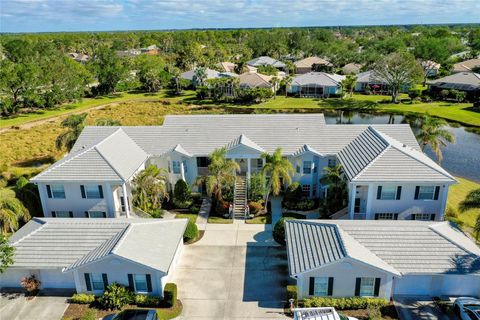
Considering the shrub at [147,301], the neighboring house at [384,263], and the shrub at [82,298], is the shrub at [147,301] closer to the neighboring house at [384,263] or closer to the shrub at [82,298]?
the shrub at [82,298]

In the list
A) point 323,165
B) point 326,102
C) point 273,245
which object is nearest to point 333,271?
point 273,245

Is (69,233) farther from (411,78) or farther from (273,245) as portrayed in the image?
(411,78)

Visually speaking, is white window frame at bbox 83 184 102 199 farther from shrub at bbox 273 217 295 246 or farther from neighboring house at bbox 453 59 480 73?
neighboring house at bbox 453 59 480 73

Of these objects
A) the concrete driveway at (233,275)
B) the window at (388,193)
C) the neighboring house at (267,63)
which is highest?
the neighboring house at (267,63)

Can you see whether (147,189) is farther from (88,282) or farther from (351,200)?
(351,200)

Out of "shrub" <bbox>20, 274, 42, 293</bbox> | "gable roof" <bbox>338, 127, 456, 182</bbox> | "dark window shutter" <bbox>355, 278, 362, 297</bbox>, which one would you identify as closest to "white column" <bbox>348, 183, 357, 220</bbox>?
"gable roof" <bbox>338, 127, 456, 182</bbox>

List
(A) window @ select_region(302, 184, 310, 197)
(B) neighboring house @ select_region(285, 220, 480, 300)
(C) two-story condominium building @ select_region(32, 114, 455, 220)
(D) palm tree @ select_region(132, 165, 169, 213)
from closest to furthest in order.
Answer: (B) neighboring house @ select_region(285, 220, 480, 300)
(C) two-story condominium building @ select_region(32, 114, 455, 220)
(D) palm tree @ select_region(132, 165, 169, 213)
(A) window @ select_region(302, 184, 310, 197)

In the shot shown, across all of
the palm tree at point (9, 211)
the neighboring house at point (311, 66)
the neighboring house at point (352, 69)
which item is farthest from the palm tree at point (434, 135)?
the neighboring house at point (311, 66)
